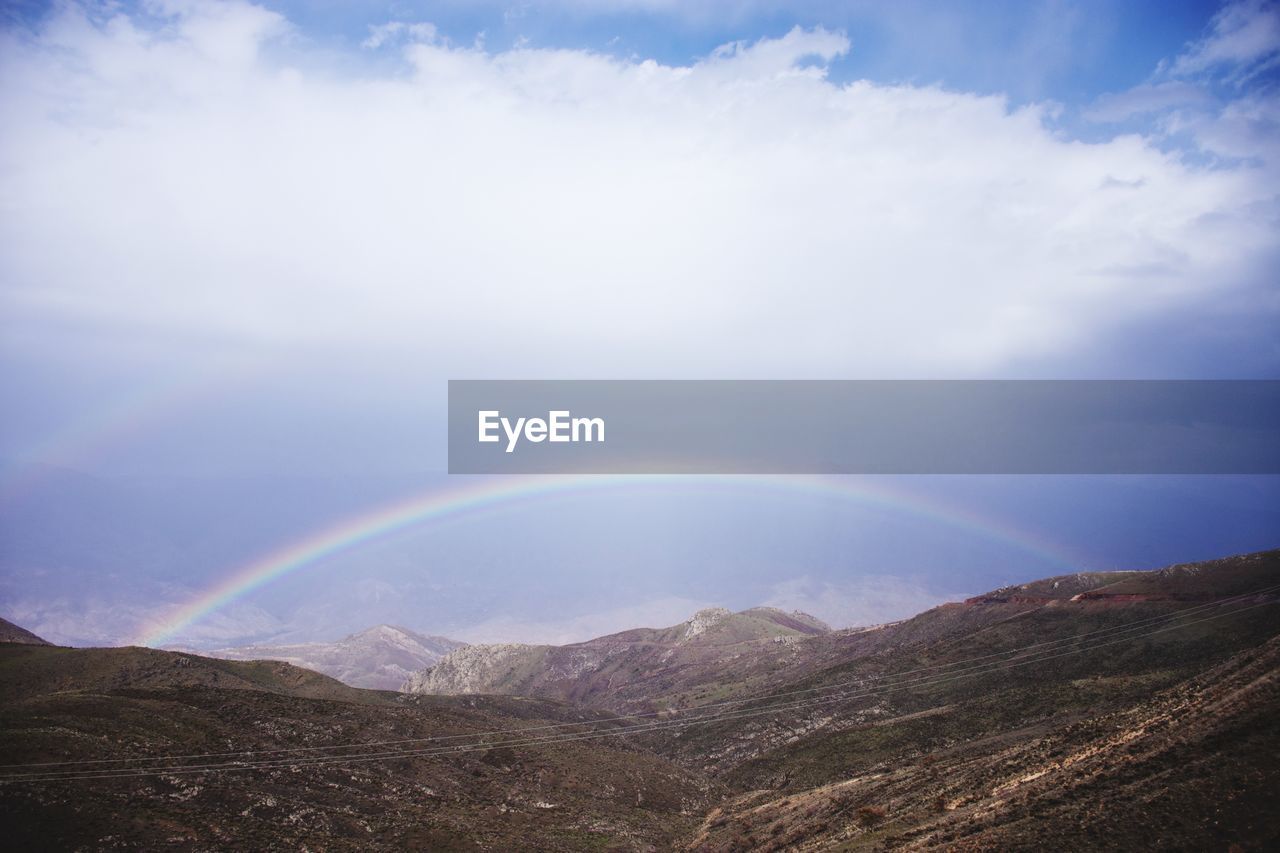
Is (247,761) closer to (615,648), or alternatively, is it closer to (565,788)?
(565,788)

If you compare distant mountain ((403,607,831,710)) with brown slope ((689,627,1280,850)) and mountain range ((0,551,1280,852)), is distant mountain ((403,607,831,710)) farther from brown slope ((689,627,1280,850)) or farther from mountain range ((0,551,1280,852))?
brown slope ((689,627,1280,850))

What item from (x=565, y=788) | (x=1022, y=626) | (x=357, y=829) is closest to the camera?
(x=357, y=829)

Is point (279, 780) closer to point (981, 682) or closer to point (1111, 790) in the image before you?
point (1111, 790)

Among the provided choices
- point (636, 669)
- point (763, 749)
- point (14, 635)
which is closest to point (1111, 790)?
point (763, 749)

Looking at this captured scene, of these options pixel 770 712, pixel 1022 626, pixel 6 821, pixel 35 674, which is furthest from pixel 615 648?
pixel 6 821

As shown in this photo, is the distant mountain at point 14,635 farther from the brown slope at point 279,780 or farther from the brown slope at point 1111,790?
the brown slope at point 1111,790

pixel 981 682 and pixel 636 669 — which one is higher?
pixel 981 682

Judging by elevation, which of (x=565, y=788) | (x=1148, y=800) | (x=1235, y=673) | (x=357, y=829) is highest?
(x=1235, y=673)

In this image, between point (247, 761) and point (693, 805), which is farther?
point (693, 805)
